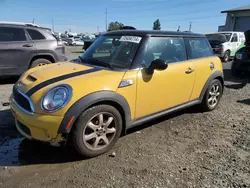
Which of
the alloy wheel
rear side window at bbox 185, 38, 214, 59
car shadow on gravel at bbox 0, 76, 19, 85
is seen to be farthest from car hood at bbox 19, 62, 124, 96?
car shadow on gravel at bbox 0, 76, 19, 85

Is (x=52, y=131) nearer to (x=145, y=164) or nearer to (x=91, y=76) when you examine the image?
(x=91, y=76)

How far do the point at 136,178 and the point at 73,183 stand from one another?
689 millimetres

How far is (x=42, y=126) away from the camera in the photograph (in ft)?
8.29

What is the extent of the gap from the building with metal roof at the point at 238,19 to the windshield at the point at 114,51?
20.4m

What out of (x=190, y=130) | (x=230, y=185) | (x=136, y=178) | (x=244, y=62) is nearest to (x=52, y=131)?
(x=136, y=178)

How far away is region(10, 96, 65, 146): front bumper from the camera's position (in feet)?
8.23

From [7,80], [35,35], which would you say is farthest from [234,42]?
[7,80]

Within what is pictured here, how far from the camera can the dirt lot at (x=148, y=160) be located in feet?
8.15

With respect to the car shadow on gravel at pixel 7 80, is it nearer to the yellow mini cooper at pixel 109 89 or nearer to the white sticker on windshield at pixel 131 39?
the yellow mini cooper at pixel 109 89

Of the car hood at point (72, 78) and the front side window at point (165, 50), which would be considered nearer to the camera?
the car hood at point (72, 78)

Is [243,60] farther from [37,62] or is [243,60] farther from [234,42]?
[37,62]

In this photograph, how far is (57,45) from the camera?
6.93 metres

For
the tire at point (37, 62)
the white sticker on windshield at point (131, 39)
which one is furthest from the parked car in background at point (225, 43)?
the white sticker on windshield at point (131, 39)

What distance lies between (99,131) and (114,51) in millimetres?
1284
